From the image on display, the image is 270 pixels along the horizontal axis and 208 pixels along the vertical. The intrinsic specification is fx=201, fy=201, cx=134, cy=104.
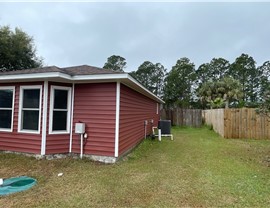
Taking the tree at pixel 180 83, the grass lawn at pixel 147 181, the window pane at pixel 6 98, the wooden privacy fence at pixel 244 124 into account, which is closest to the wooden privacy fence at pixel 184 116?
the wooden privacy fence at pixel 244 124

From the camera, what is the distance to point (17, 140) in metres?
6.29

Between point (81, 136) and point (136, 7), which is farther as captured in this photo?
point (136, 7)

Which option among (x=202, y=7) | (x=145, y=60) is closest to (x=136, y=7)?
(x=202, y=7)

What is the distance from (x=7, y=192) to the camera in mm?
3797

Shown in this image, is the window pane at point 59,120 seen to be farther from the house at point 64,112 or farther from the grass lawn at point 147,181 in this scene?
the grass lawn at point 147,181

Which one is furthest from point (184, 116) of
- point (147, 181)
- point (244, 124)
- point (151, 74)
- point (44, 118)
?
point (151, 74)

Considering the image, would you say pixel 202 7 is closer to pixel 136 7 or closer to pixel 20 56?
pixel 136 7

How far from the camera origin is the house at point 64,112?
5887 millimetres

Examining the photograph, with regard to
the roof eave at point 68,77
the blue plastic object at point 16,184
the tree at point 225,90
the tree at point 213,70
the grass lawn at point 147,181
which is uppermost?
the tree at point 213,70

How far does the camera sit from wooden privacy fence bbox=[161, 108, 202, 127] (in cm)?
1838

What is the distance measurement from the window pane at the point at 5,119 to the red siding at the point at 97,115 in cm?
222

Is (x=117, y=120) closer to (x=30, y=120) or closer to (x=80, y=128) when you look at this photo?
(x=80, y=128)

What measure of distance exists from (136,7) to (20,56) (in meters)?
12.3

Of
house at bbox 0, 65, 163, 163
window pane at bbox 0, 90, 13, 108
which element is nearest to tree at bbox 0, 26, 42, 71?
window pane at bbox 0, 90, 13, 108
